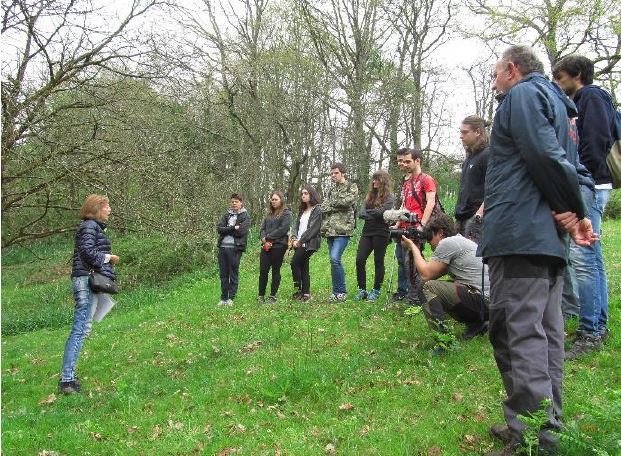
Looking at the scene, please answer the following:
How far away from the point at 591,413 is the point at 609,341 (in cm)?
199

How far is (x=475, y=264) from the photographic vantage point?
208 inches

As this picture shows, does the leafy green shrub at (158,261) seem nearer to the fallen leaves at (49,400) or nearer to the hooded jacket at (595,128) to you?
the fallen leaves at (49,400)

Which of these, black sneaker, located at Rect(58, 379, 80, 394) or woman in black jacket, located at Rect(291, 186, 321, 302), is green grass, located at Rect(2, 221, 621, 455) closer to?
black sneaker, located at Rect(58, 379, 80, 394)

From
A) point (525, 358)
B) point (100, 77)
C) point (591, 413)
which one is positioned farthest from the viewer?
point (100, 77)

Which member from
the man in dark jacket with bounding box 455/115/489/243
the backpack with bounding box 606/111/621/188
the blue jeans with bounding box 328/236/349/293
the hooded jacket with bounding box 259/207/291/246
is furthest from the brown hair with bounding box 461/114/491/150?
the hooded jacket with bounding box 259/207/291/246

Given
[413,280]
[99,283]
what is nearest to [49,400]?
[99,283]

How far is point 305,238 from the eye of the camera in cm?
895

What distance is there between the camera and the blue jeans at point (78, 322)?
6344mm

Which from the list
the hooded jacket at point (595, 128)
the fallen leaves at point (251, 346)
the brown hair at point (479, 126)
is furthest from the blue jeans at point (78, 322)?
the hooded jacket at point (595, 128)

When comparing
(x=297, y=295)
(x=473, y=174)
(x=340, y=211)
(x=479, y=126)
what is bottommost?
(x=297, y=295)

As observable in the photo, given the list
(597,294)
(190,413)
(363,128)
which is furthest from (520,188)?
(363,128)

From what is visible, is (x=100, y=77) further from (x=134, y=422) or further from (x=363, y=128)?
(x=363, y=128)

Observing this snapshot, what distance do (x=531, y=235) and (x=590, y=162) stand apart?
2156mm

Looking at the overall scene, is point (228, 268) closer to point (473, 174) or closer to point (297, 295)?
point (297, 295)
